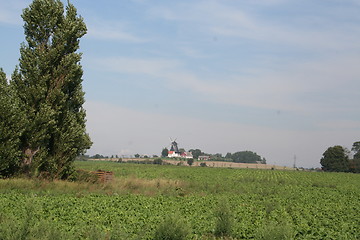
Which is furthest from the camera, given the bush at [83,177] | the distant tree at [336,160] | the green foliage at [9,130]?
the distant tree at [336,160]

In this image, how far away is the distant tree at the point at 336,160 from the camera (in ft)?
449

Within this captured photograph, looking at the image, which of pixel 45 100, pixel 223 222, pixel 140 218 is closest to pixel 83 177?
pixel 45 100

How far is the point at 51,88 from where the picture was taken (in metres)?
30.7

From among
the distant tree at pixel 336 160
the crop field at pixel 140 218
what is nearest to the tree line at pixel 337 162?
the distant tree at pixel 336 160

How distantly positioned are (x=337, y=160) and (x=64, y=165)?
12574cm

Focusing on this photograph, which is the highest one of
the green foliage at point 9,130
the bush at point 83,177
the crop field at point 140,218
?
the green foliage at point 9,130

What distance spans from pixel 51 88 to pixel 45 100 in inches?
44.4

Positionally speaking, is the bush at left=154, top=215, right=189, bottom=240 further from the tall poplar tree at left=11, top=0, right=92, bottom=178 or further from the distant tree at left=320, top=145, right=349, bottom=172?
the distant tree at left=320, top=145, right=349, bottom=172

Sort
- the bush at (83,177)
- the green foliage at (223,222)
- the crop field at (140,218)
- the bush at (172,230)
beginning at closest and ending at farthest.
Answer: the crop field at (140,218) → the bush at (172,230) → the green foliage at (223,222) → the bush at (83,177)

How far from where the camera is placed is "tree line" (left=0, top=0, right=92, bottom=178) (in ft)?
93.8

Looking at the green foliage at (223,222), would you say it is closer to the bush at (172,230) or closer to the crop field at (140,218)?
the crop field at (140,218)

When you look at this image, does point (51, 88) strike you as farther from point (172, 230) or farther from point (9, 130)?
point (172, 230)

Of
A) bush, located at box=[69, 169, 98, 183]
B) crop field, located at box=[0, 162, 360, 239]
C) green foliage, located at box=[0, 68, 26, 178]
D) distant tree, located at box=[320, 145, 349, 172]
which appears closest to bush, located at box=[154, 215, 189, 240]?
crop field, located at box=[0, 162, 360, 239]

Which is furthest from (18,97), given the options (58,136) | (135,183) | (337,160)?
(337,160)
